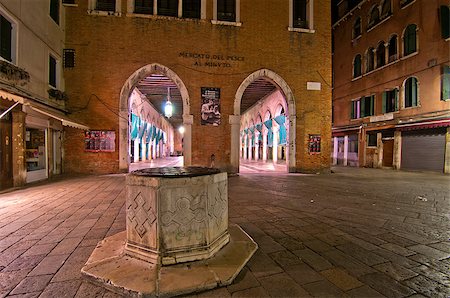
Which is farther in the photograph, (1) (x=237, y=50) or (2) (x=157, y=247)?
(1) (x=237, y=50)

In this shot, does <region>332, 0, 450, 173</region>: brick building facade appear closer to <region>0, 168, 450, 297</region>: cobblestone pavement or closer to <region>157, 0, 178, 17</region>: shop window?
<region>0, 168, 450, 297</region>: cobblestone pavement

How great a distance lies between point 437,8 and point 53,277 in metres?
19.3

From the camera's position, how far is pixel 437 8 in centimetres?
1267

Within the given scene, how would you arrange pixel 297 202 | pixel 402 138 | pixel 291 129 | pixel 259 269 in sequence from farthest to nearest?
pixel 402 138, pixel 291 129, pixel 297 202, pixel 259 269

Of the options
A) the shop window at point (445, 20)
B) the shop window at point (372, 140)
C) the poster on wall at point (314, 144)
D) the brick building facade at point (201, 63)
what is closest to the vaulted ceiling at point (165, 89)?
the brick building facade at point (201, 63)

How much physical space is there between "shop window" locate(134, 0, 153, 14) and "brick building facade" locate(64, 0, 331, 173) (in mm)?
47

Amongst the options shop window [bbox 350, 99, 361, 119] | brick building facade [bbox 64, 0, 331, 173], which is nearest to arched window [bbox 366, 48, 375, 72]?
shop window [bbox 350, 99, 361, 119]

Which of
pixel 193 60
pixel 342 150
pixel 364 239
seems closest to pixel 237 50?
pixel 193 60

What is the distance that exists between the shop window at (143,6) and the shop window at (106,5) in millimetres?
1007

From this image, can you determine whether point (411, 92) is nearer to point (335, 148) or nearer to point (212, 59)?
point (335, 148)

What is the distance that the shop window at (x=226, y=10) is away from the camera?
38.1 ft

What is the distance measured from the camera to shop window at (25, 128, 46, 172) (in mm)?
8312

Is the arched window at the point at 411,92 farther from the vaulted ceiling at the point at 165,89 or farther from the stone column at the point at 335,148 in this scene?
the vaulted ceiling at the point at 165,89

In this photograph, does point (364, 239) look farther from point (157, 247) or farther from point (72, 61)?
point (72, 61)
